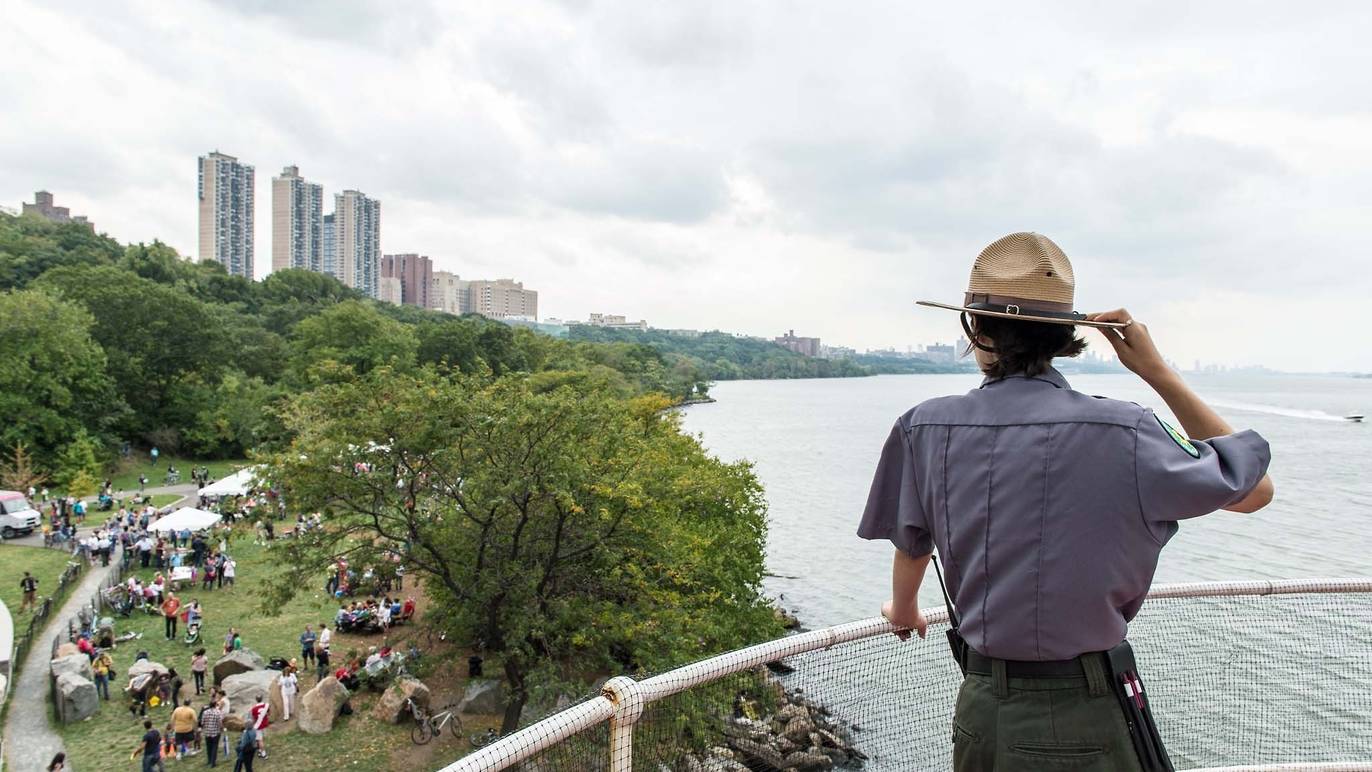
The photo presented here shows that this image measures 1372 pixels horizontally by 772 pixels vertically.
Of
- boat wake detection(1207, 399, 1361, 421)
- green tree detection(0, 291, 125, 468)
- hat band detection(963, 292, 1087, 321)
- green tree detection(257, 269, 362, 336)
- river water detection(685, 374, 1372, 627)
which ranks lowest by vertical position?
river water detection(685, 374, 1372, 627)

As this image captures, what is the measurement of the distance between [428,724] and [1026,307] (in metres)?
17.6

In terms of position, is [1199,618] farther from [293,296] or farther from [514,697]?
[293,296]

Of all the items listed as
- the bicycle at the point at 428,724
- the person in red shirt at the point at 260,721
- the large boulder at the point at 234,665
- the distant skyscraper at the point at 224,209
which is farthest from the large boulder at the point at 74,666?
the distant skyscraper at the point at 224,209

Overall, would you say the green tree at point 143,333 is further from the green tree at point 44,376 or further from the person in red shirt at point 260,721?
the person in red shirt at point 260,721

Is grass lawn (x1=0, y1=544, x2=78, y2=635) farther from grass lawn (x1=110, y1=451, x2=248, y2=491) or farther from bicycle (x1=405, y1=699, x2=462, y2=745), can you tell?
grass lawn (x1=110, y1=451, x2=248, y2=491)

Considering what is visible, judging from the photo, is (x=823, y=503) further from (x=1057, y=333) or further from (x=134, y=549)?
(x=1057, y=333)

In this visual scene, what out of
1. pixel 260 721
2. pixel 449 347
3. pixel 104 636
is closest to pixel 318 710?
pixel 260 721

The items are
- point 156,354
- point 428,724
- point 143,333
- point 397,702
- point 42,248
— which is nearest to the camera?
point 428,724

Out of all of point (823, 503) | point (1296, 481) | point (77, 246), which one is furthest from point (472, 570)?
point (77, 246)

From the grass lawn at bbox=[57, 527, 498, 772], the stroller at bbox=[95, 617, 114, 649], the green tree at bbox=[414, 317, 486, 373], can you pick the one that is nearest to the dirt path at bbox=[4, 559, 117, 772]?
the grass lawn at bbox=[57, 527, 498, 772]

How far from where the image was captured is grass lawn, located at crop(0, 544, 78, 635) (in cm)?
2200

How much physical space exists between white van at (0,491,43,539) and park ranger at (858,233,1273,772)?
37691 millimetres

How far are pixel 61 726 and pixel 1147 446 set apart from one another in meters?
20.3

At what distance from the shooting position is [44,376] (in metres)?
44.3
